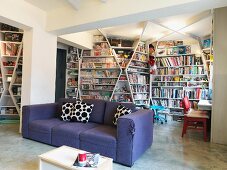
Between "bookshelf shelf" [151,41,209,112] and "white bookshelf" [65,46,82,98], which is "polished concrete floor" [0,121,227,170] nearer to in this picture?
"bookshelf shelf" [151,41,209,112]

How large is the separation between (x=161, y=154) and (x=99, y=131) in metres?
1.01

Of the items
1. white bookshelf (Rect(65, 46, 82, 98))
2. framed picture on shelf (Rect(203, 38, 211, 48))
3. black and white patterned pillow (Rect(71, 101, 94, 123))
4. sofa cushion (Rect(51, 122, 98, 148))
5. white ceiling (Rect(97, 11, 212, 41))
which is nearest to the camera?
sofa cushion (Rect(51, 122, 98, 148))

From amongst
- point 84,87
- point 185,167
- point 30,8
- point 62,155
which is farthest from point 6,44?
point 185,167

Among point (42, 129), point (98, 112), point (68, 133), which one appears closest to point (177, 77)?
point (98, 112)

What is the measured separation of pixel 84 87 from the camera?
563cm

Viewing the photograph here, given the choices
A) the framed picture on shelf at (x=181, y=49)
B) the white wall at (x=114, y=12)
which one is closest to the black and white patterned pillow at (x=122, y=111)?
the white wall at (x=114, y=12)

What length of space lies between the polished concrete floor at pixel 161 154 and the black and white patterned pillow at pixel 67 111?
0.57m

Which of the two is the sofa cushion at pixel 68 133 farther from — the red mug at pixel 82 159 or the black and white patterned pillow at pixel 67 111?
the red mug at pixel 82 159

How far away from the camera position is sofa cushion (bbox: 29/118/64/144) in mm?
2967

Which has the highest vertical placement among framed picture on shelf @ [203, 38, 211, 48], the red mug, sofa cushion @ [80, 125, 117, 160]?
framed picture on shelf @ [203, 38, 211, 48]

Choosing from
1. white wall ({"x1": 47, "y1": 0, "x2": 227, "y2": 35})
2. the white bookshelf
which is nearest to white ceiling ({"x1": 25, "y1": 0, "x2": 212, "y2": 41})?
white wall ({"x1": 47, "y1": 0, "x2": 227, "y2": 35})

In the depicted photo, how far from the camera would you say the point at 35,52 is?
3.61 metres

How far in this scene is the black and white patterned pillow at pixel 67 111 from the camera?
3.28 metres

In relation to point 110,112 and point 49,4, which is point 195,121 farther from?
point 49,4
